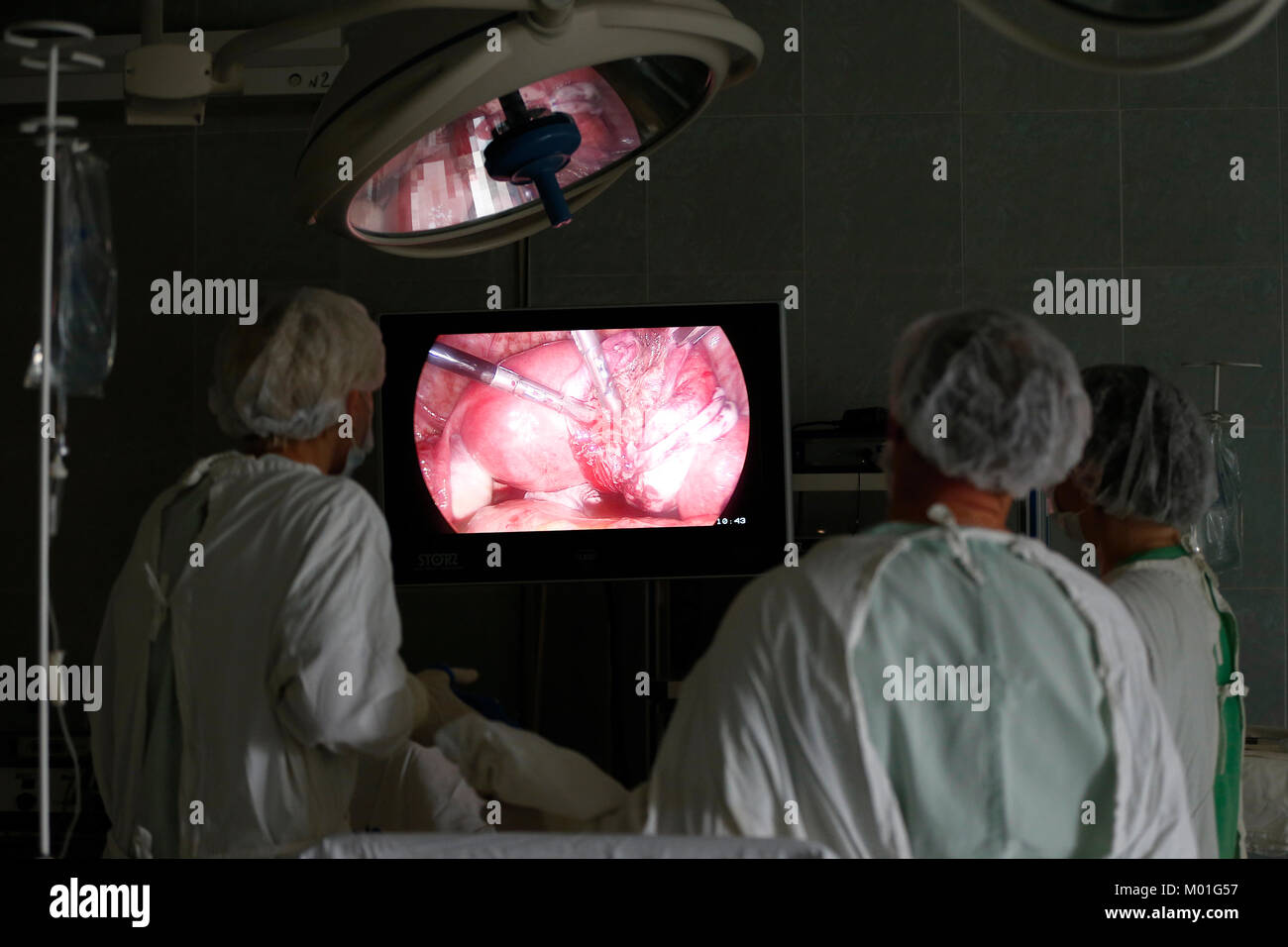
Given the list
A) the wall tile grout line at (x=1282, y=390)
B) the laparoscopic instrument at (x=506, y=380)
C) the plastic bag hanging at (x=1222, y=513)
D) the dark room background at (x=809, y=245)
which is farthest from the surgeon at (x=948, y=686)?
the wall tile grout line at (x=1282, y=390)

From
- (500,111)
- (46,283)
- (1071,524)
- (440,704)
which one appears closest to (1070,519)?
(1071,524)

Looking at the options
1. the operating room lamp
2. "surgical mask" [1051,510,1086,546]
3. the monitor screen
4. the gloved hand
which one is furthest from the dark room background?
the operating room lamp

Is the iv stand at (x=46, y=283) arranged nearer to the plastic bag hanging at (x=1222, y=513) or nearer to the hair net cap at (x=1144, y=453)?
the hair net cap at (x=1144, y=453)

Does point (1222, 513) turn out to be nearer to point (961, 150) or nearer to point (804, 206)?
point (961, 150)

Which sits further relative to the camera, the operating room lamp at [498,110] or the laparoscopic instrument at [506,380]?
the laparoscopic instrument at [506,380]

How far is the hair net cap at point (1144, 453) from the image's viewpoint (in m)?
1.46

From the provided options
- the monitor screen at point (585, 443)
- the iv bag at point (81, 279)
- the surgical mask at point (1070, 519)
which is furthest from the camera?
the monitor screen at point (585, 443)

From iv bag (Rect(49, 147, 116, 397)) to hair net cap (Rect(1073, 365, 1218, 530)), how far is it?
3.82 ft

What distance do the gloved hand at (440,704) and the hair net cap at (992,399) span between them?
2.09 feet

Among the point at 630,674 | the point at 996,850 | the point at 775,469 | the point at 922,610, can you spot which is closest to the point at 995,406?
the point at 922,610

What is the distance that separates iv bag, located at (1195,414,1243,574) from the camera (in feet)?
8.57

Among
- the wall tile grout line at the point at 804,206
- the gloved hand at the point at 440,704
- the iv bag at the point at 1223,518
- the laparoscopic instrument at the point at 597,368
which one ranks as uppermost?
the wall tile grout line at the point at 804,206

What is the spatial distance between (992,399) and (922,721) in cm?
31

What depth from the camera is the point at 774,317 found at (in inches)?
94.4
